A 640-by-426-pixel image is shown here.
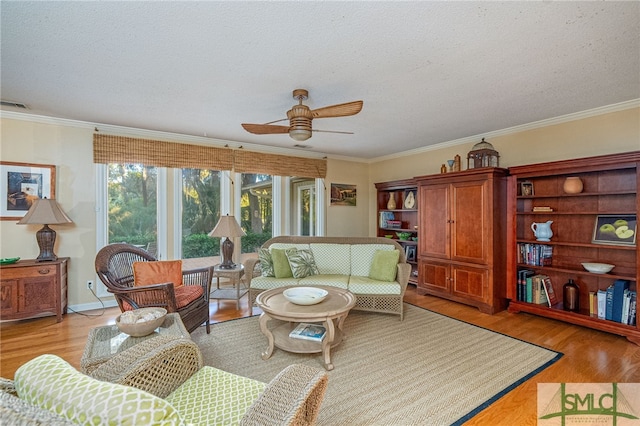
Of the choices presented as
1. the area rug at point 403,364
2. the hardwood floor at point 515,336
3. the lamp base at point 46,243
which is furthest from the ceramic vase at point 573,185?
the lamp base at point 46,243

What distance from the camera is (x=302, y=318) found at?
2291 millimetres

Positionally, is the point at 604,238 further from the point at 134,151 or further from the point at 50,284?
the point at 50,284

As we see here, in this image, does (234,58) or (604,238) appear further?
(604,238)

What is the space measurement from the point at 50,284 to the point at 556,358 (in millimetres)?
5055

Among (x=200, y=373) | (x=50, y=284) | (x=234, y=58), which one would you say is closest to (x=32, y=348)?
(x=50, y=284)

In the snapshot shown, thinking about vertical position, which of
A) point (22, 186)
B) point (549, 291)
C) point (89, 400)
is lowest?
point (549, 291)

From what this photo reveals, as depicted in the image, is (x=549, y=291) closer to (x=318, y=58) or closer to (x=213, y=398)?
(x=318, y=58)

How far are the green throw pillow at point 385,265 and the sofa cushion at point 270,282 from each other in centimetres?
98

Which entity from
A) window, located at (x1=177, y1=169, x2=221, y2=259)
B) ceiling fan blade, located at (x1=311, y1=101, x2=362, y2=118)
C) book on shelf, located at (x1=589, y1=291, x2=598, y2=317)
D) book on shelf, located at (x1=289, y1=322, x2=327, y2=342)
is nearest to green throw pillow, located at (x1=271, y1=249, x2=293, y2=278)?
book on shelf, located at (x1=289, y1=322, x2=327, y2=342)

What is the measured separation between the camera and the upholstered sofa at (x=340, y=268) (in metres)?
3.38

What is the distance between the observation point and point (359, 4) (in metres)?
1.59

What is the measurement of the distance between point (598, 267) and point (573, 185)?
88 centimetres

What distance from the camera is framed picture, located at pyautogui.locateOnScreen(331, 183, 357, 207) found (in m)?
5.76

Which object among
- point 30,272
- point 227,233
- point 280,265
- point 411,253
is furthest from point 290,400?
point 411,253
